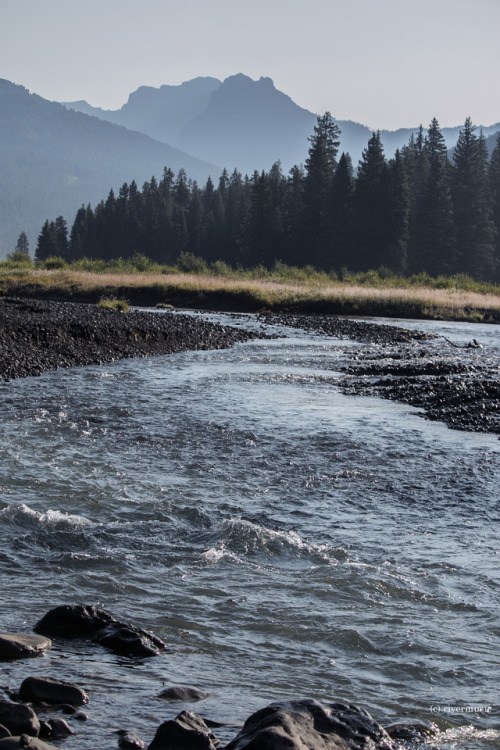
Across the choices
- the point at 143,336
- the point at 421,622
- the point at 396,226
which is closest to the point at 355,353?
the point at 143,336

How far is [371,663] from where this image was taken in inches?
193

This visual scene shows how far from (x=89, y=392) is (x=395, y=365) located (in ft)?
31.8

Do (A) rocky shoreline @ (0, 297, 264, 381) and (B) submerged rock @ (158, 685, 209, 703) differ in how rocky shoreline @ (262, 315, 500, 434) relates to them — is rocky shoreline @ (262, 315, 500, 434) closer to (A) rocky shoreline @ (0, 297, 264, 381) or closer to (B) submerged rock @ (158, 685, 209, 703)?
(A) rocky shoreline @ (0, 297, 264, 381)

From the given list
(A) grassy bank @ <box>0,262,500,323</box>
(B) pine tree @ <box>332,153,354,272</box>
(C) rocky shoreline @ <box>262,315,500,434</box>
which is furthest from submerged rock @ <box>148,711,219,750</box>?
(B) pine tree @ <box>332,153,354,272</box>

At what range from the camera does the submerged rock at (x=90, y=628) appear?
4844 mm

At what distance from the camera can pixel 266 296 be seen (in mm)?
47156

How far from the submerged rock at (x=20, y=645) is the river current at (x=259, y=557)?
0.09 m

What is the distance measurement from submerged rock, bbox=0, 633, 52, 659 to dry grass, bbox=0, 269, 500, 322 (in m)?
41.6

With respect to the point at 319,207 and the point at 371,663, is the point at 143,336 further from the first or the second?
the point at 319,207

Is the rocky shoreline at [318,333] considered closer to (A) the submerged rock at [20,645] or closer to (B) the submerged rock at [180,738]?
(A) the submerged rock at [20,645]

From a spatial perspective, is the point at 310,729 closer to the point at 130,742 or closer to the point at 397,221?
the point at 130,742

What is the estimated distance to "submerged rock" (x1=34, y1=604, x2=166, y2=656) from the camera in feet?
15.9

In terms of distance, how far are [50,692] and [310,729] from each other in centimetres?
142

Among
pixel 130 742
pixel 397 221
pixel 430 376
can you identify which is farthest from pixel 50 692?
pixel 397 221
